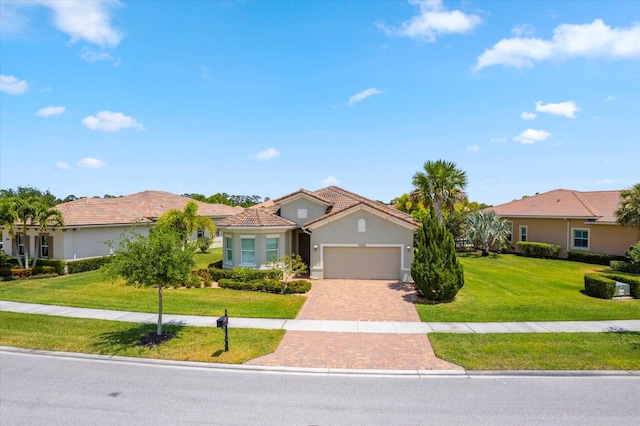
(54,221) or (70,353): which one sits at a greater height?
(54,221)

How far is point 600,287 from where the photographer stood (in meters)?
17.2

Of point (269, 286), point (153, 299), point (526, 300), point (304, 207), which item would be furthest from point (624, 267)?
point (153, 299)

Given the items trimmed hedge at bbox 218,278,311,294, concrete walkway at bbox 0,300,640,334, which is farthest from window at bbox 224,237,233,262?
concrete walkway at bbox 0,300,640,334

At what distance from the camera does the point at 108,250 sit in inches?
1103

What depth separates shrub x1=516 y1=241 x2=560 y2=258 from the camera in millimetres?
29441

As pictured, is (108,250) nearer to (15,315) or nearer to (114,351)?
(15,315)

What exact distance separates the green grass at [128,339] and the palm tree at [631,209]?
2456cm

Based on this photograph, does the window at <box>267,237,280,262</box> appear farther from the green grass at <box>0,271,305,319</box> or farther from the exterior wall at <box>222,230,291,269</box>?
the green grass at <box>0,271,305,319</box>

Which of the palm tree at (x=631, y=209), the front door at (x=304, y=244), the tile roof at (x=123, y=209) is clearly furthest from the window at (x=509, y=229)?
the tile roof at (x=123, y=209)

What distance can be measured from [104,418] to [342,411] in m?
4.96

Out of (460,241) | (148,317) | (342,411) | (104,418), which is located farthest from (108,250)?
(460,241)

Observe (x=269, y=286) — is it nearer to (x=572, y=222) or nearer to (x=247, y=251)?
(x=247, y=251)

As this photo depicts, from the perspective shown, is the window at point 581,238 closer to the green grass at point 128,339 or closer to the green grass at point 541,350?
the green grass at point 541,350

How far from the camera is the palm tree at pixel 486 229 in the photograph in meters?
31.4
